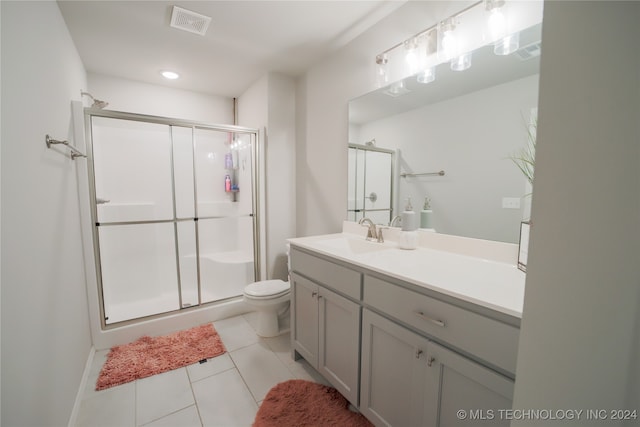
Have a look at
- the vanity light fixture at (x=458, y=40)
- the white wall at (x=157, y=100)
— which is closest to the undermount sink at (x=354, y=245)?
the vanity light fixture at (x=458, y=40)

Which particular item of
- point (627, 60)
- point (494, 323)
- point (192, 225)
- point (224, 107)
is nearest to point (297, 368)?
point (494, 323)

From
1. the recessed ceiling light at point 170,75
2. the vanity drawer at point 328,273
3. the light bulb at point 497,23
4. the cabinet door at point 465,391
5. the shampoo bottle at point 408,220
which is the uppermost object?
the recessed ceiling light at point 170,75

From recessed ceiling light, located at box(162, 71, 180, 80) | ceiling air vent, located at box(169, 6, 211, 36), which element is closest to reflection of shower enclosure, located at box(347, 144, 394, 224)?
ceiling air vent, located at box(169, 6, 211, 36)

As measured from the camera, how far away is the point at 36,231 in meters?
1.06

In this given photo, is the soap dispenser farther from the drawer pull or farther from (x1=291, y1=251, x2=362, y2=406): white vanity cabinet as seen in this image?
the drawer pull

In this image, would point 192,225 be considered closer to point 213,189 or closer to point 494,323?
point 213,189

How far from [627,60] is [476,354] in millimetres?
849

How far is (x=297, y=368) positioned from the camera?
181cm

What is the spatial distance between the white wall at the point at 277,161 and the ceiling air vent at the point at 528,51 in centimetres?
194

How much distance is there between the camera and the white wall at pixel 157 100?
260 cm

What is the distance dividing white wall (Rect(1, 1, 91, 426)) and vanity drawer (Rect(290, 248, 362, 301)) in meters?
1.22

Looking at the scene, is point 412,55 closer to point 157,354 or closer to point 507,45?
point 507,45

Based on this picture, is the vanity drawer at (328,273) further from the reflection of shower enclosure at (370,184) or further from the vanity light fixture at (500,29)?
the vanity light fixture at (500,29)

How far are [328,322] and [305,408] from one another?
0.48 m
